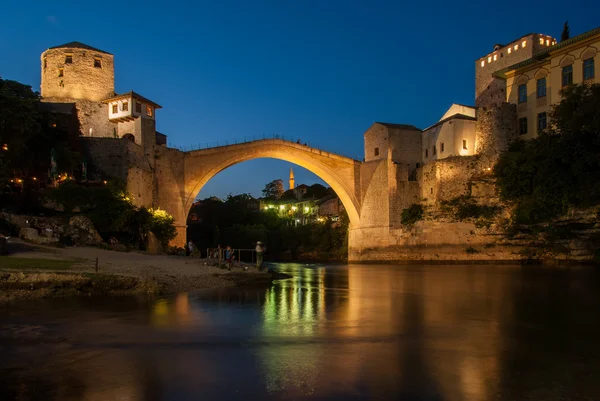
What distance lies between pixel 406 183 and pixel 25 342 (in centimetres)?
3040

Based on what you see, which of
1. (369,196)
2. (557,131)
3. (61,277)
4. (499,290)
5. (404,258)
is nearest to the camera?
(61,277)

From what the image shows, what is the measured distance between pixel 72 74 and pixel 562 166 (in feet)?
113

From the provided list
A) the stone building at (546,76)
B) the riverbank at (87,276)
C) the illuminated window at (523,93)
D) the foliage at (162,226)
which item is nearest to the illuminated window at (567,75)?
the stone building at (546,76)

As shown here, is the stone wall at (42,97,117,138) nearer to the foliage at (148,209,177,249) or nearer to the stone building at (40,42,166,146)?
the stone building at (40,42,166,146)

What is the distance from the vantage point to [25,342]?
267 inches

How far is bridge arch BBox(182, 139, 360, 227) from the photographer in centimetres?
3231

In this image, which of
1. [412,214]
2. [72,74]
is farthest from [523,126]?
[72,74]

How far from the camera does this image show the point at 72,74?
36562 millimetres

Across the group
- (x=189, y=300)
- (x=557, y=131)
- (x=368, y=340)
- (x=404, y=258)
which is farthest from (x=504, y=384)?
(x=404, y=258)

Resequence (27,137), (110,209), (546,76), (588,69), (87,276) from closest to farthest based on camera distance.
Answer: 1. (87,276)
2. (110,209)
3. (27,137)
4. (588,69)
5. (546,76)

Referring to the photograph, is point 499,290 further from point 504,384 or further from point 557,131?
point 557,131

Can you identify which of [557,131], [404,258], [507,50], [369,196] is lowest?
[404,258]

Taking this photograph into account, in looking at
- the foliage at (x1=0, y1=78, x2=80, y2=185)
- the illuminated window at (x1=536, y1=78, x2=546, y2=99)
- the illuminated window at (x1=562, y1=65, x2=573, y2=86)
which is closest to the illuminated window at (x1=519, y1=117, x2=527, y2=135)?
the illuminated window at (x1=536, y1=78, x2=546, y2=99)

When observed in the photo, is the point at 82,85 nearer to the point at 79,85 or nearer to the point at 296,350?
the point at 79,85
